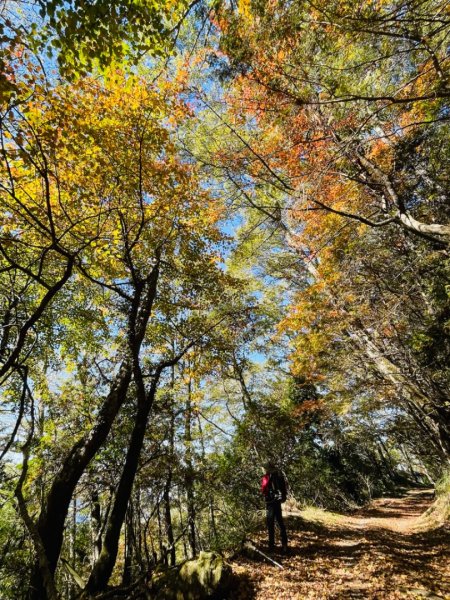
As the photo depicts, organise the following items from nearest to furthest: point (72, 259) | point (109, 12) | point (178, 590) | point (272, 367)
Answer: point (72, 259)
point (109, 12)
point (178, 590)
point (272, 367)

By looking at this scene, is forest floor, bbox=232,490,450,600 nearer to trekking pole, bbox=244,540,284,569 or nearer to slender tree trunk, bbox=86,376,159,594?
trekking pole, bbox=244,540,284,569

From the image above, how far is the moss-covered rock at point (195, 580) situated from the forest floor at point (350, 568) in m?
0.43

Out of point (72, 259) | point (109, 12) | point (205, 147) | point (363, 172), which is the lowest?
point (72, 259)

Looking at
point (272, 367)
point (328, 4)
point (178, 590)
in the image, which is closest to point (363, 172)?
point (328, 4)

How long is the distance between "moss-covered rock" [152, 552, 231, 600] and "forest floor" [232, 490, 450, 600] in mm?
430

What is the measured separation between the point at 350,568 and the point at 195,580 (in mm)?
2929

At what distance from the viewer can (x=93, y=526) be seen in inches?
454

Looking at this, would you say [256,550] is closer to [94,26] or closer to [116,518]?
[116,518]

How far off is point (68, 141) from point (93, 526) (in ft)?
42.4

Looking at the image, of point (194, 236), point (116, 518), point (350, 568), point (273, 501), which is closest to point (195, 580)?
point (116, 518)

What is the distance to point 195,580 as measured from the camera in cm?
445

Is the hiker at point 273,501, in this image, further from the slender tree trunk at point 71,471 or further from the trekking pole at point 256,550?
the slender tree trunk at point 71,471

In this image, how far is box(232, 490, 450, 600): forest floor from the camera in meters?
4.55

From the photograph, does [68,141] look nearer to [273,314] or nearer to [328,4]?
[328,4]
